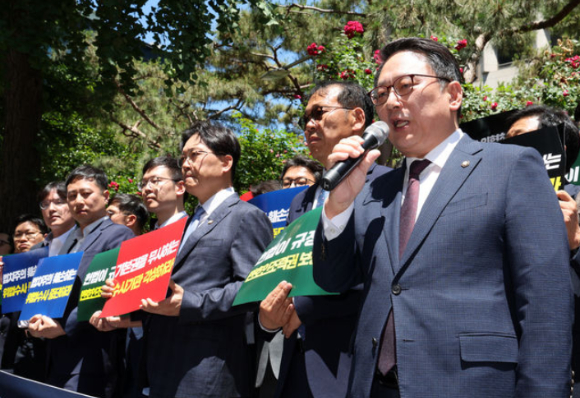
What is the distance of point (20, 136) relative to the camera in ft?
32.1

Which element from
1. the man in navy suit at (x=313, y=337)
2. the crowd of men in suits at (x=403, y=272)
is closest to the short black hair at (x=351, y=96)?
the crowd of men in suits at (x=403, y=272)

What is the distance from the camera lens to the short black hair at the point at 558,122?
3.15m

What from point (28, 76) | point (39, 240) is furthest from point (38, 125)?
point (39, 240)

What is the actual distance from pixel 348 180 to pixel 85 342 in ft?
9.53

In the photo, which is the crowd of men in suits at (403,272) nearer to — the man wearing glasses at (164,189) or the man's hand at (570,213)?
the man's hand at (570,213)

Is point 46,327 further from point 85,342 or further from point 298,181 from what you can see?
point 298,181

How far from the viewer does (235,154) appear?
12.4 ft

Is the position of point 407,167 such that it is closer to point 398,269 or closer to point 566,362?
point 398,269

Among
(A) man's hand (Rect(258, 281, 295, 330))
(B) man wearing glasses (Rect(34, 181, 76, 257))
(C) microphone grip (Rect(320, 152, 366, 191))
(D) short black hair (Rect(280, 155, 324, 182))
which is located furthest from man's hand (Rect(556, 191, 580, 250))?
(B) man wearing glasses (Rect(34, 181, 76, 257))

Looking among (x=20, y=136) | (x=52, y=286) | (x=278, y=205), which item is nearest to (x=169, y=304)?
(x=278, y=205)

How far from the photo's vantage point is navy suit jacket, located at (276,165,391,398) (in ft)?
8.41

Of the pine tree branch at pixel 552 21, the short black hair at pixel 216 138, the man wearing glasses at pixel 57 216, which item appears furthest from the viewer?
the pine tree branch at pixel 552 21

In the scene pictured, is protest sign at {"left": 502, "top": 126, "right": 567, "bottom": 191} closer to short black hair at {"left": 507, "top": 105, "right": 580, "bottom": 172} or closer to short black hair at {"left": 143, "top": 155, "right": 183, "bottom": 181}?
short black hair at {"left": 507, "top": 105, "right": 580, "bottom": 172}

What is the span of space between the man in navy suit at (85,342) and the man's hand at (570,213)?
3.08 metres
